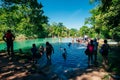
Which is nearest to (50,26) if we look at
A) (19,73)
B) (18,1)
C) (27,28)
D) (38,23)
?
(27,28)

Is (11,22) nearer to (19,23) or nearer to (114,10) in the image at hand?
(19,23)

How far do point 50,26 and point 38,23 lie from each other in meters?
102

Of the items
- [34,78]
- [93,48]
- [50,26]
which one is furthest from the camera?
[50,26]

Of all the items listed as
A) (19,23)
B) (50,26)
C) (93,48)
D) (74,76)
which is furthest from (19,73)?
(50,26)

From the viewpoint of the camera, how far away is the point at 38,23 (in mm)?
67688

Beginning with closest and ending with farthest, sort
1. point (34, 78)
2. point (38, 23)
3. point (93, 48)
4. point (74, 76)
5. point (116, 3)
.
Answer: point (34, 78) → point (74, 76) → point (93, 48) → point (116, 3) → point (38, 23)

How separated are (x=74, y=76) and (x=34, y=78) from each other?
9.42 ft

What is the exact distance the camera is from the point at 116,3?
22672mm

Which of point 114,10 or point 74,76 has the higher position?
point 114,10

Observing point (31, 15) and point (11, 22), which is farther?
point (11, 22)

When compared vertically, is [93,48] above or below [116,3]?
below

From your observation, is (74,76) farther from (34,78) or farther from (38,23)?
(38,23)

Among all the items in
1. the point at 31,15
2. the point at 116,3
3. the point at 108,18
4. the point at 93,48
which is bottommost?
the point at 93,48

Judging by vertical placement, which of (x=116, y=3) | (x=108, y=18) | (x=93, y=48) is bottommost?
(x=93, y=48)
